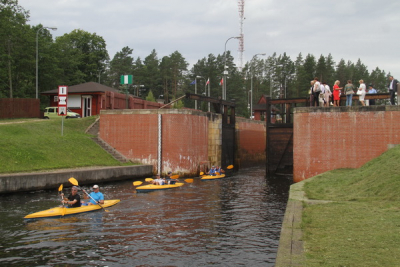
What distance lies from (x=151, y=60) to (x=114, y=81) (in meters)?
10.5

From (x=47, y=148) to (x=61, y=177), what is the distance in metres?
4.36

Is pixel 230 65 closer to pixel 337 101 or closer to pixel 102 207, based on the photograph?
pixel 337 101

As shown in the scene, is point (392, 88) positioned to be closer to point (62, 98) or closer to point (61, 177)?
point (61, 177)

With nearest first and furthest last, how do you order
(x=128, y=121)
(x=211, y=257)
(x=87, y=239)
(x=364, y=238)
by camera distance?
1. (x=364, y=238)
2. (x=211, y=257)
3. (x=87, y=239)
4. (x=128, y=121)

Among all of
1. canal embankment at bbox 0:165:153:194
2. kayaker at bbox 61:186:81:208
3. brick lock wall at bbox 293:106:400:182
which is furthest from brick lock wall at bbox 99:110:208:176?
kayaker at bbox 61:186:81:208

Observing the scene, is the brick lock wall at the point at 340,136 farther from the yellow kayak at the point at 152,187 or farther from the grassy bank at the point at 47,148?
the grassy bank at the point at 47,148

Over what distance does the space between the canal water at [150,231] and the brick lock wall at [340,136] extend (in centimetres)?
364

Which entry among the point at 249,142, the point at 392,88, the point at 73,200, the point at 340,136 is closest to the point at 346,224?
the point at 73,200

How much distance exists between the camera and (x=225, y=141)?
118ft

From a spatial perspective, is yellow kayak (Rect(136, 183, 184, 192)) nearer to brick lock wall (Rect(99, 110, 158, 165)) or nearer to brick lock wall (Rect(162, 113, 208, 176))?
brick lock wall (Rect(162, 113, 208, 176))

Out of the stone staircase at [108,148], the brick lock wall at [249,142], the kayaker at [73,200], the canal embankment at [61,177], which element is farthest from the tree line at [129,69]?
the kayaker at [73,200]

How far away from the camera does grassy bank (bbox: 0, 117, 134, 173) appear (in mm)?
21028

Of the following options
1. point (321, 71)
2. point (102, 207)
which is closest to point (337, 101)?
point (102, 207)

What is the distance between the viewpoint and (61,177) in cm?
2059
